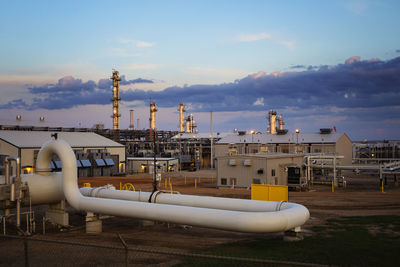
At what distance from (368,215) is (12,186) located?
19475 millimetres

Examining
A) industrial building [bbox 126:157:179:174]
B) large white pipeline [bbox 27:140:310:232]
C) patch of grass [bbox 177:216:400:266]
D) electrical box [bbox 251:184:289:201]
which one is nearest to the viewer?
patch of grass [bbox 177:216:400:266]

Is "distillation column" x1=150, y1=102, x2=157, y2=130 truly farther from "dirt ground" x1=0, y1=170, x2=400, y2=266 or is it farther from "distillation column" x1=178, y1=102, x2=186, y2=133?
"dirt ground" x1=0, y1=170, x2=400, y2=266

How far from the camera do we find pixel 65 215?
19672mm

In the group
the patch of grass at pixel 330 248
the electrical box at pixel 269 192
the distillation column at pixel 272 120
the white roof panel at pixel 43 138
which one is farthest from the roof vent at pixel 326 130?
the patch of grass at pixel 330 248

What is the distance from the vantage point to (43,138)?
50.2 m

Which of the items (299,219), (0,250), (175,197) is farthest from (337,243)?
(0,250)

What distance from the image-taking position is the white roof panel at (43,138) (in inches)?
1805

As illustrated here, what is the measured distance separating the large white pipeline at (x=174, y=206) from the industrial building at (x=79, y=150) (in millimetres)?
24757

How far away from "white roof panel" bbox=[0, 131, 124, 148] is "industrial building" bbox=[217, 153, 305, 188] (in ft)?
80.8

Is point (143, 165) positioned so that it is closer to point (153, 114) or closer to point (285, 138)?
point (285, 138)

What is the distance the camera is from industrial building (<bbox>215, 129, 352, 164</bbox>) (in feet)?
195

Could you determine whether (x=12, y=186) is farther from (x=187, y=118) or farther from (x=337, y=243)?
(x=187, y=118)

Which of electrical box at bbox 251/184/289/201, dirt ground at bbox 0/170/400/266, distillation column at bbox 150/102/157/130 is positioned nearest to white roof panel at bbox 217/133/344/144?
distillation column at bbox 150/102/157/130

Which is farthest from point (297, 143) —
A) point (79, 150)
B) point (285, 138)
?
point (79, 150)
